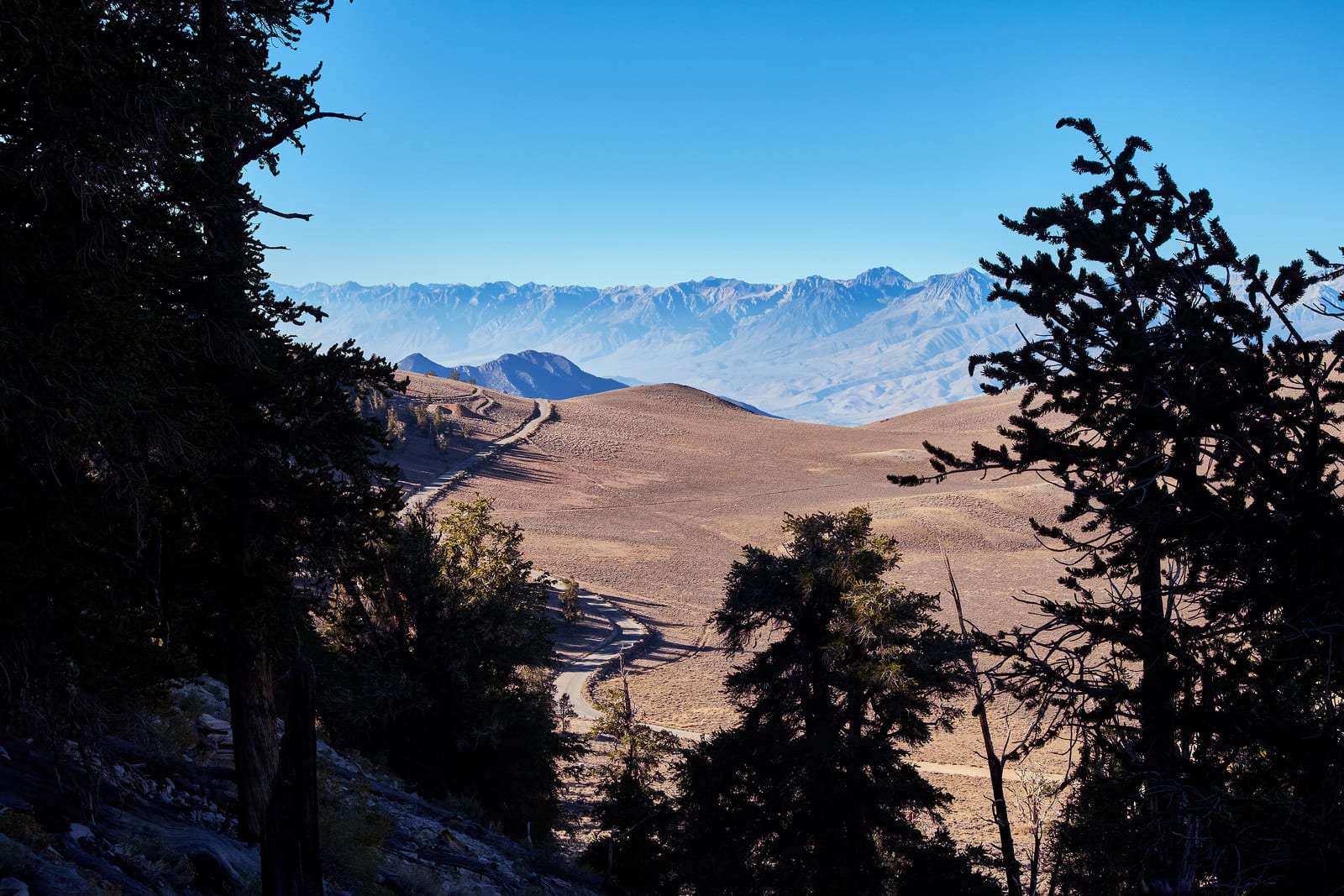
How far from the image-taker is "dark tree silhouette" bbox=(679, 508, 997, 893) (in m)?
11.2

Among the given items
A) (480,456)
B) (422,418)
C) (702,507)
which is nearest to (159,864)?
(702,507)

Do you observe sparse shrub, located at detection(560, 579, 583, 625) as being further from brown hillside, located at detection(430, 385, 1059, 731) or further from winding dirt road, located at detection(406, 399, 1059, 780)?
brown hillside, located at detection(430, 385, 1059, 731)

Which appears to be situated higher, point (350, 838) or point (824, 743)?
point (824, 743)

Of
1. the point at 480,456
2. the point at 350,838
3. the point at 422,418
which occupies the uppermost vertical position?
the point at 422,418

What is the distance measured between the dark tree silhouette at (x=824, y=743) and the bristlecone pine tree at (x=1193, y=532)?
453 centimetres

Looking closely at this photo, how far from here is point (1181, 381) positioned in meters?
5.66

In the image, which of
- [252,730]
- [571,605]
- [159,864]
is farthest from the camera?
[571,605]

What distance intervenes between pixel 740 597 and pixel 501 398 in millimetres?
99617

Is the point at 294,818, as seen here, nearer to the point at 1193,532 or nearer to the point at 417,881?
the point at 417,881

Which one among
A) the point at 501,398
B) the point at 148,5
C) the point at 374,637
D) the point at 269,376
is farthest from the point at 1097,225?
the point at 501,398

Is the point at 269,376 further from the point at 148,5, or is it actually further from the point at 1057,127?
the point at 1057,127

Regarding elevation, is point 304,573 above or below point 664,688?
above

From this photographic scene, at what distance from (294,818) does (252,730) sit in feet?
7.08

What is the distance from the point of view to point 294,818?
565cm
